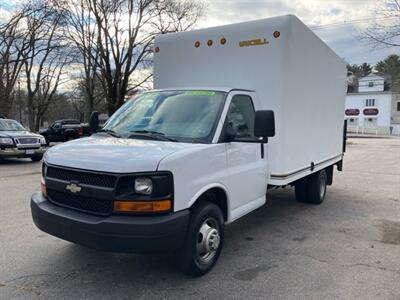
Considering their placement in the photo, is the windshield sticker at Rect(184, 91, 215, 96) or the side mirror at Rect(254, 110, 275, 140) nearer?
the side mirror at Rect(254, 110, 275, 140)

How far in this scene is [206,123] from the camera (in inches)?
175

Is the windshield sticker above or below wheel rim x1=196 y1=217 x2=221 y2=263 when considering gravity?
above

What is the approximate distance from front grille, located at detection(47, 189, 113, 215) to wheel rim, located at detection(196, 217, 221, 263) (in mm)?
1026

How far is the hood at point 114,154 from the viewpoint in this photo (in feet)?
11.4

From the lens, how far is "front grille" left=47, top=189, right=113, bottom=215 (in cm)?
357

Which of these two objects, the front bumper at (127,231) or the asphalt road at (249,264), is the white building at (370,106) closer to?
the asphalt road at (249,264)

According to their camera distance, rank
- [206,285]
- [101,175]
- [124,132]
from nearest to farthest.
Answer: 1. [101,175]
2. [206,285]
3. [124,132]

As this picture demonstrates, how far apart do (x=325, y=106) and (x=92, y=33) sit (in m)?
24.9

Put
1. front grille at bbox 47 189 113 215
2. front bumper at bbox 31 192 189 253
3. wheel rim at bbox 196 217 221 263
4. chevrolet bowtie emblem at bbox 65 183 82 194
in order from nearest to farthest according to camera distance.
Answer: front bumper at bbox 31 192 189 253, front grille at bbox 47 189 113 215, chevrolet bowtie emblem at bbox 65 183 82 194, wheel rim at bbox 196 217 221 263

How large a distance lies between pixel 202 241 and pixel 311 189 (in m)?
4.26

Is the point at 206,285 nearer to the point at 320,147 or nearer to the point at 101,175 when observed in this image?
the point at 101,175

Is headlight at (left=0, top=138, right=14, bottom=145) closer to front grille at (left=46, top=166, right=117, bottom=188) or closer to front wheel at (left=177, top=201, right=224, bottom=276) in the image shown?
front grille at (left=46, top=166, right=117, bottom=188)

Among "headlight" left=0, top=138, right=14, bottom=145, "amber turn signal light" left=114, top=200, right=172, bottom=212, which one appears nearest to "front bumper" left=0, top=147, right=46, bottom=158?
"headlight" left=0, top=138, right=14, bottom=145

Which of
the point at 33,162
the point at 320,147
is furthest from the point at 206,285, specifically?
the point at 33,162
